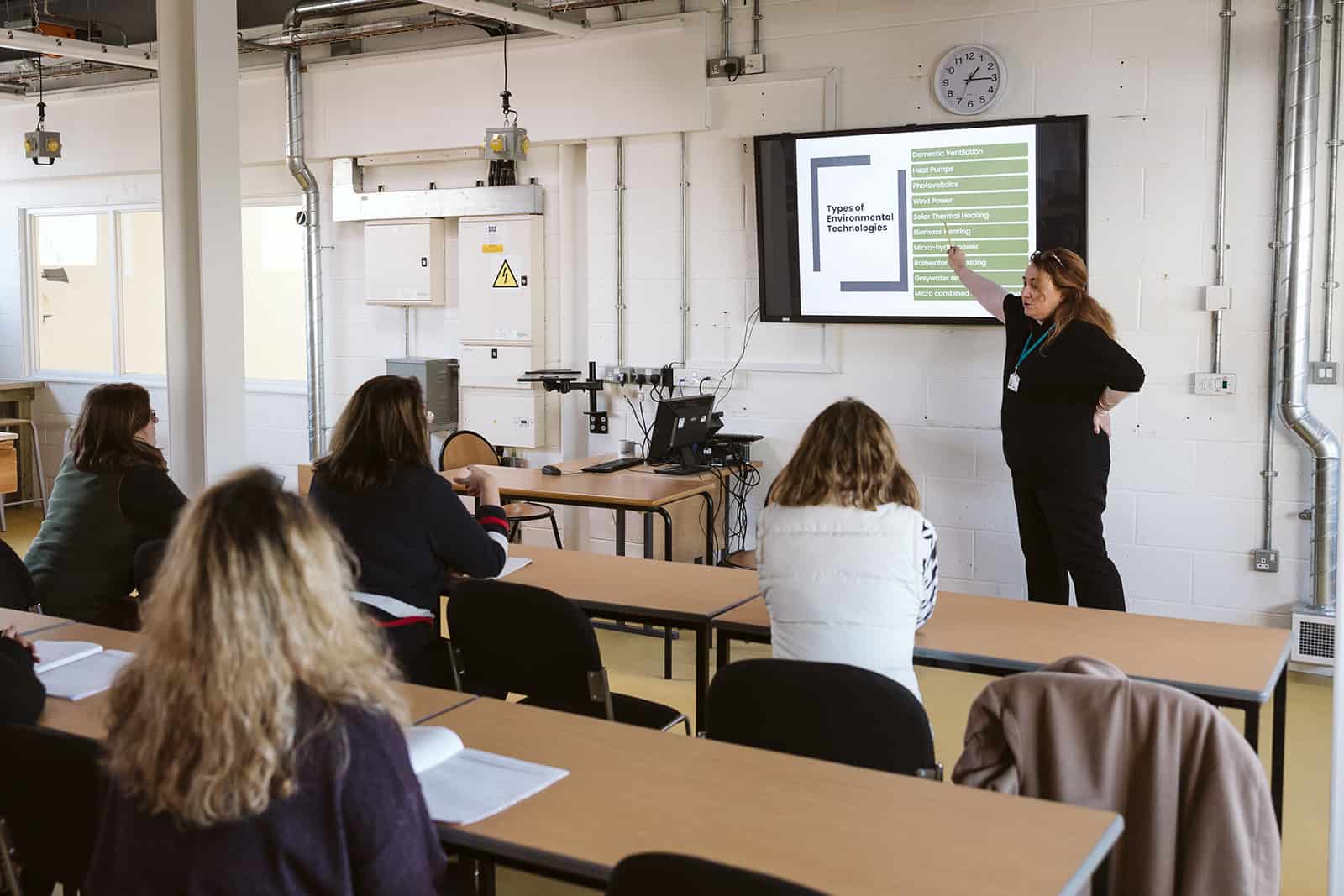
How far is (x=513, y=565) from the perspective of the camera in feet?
12.2

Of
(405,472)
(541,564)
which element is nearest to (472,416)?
(541,564)

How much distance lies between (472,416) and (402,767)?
556 centimetres

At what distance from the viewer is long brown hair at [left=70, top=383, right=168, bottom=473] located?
3.64 meters

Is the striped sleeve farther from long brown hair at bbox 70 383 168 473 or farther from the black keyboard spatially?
the black keyboard

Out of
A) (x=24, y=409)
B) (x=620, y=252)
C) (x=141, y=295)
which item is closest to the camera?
(x=620, y=252)

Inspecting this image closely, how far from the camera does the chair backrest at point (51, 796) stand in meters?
1.90

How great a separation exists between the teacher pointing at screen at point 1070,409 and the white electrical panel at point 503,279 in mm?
2895

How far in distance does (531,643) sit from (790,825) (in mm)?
1217

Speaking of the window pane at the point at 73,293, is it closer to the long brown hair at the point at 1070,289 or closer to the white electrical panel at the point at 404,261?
the white electrical panel at the point at 404,261

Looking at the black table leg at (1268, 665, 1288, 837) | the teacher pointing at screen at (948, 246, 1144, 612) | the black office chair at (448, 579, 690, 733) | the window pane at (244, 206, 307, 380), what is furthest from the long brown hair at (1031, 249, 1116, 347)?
the window pane at (244, 206, 307, 380)

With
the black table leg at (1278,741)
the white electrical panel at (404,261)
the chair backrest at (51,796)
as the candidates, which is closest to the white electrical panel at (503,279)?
the white electrical panel at (404,261)

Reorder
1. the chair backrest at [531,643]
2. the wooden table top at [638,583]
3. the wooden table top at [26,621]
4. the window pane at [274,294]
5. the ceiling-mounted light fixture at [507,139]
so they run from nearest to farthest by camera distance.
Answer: the chair backrest at [531,643] < the wooden table top at [26,621] < the wooden table top at [638,583] < the ceiling-mounted light fixture at [507,139] < the window pane at [274,294]

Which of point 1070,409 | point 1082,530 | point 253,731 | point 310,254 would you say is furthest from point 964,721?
point 310,254

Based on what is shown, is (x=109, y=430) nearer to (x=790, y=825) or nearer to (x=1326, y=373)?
(x=790, y=825)
